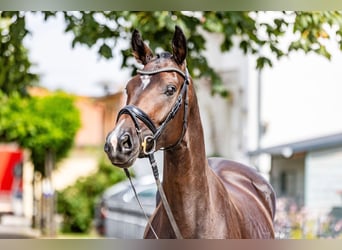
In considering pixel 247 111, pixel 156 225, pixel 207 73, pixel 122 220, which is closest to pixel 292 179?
pixel 247 111

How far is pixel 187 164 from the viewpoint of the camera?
3.36 meters

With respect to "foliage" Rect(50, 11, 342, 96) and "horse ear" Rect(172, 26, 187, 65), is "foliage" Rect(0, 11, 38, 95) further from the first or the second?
"horse ear" Rect(172, 26, 187, 65)

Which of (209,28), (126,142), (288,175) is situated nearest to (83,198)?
(288,175)

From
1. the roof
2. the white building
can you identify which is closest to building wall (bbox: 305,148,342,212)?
the white building

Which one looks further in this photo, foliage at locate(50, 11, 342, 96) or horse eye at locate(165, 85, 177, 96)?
foliage at locate(50, 11, 342, 96)

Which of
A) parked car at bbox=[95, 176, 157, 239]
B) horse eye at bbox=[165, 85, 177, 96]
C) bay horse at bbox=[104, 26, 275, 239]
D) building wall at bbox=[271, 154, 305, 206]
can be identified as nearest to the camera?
bay horse at bbox=[104, 26, 275, 239]

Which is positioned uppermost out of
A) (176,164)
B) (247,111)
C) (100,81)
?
(100,81)

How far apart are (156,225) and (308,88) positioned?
518 inches

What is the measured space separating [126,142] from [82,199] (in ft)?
66.5

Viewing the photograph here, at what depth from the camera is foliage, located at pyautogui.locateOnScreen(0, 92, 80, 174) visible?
20702mm

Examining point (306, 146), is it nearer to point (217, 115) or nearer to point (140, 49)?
point (217, 115)

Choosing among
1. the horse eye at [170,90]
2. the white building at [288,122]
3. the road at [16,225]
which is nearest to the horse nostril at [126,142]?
the horse eye at [170,90]

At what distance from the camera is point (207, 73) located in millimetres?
7422
